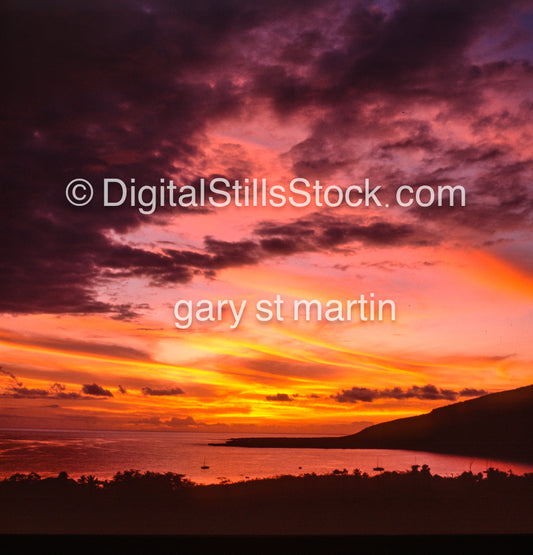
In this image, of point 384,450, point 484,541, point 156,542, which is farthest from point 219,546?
point 384,450

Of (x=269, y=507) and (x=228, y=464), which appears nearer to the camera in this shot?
(x=269, y=507)

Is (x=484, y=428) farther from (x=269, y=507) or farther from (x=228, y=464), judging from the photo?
(x=269, y=507)

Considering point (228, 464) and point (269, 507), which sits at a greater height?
point (269, 507)

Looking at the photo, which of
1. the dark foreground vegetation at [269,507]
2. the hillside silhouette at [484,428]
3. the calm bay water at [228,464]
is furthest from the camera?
the hillside silhouette at [484,428]

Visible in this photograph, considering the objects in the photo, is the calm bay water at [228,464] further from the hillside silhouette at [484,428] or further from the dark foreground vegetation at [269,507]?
the dark foreground vegetation at [269,507]

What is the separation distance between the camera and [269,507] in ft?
41.9

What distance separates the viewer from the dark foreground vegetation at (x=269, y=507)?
38.9ft

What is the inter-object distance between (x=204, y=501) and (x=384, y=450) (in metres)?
94.8

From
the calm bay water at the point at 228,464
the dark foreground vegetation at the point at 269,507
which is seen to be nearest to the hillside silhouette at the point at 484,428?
the calm bay water at the point at 228,464

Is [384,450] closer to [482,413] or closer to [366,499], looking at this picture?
[482,413]

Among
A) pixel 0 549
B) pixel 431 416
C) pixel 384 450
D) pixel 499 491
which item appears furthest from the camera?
pixel 384 450

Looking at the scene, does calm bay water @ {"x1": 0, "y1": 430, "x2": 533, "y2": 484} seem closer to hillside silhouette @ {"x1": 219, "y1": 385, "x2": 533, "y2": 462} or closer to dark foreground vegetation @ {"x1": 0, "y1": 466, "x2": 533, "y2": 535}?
hillside silhouette @ {"x1": 219, "y1": 385, "x2": 533, "y2": 462}

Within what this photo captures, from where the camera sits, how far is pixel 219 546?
622 cm

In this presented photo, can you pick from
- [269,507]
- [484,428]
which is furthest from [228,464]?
[269,507]
